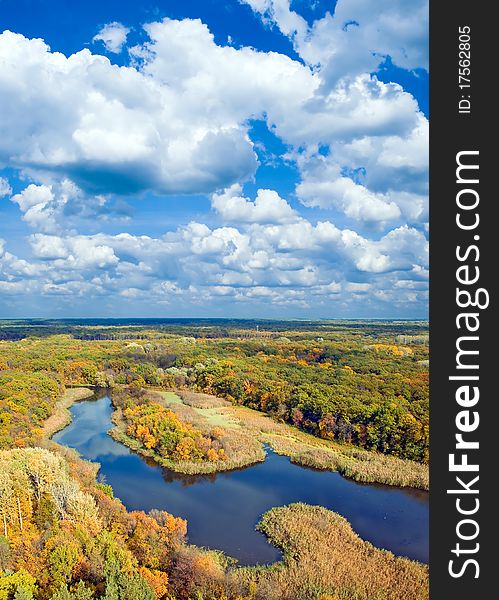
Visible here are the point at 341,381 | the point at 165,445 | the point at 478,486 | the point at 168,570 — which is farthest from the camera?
the point at 341,381

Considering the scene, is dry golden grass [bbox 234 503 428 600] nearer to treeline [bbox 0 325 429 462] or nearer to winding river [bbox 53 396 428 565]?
winding river [bbox 53 396 428 565]

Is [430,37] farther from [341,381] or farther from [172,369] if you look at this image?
[172,369]

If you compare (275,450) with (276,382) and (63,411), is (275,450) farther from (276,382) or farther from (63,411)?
(63,411)

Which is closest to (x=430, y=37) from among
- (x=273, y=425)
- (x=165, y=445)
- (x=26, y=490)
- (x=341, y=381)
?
(x=26, y=490)

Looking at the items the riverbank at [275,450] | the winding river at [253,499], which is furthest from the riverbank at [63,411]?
the winding river at [253,499]

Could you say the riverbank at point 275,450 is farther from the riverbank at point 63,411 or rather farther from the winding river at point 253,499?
the riverbank at point 63,411

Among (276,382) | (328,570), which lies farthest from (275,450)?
(276,382)
